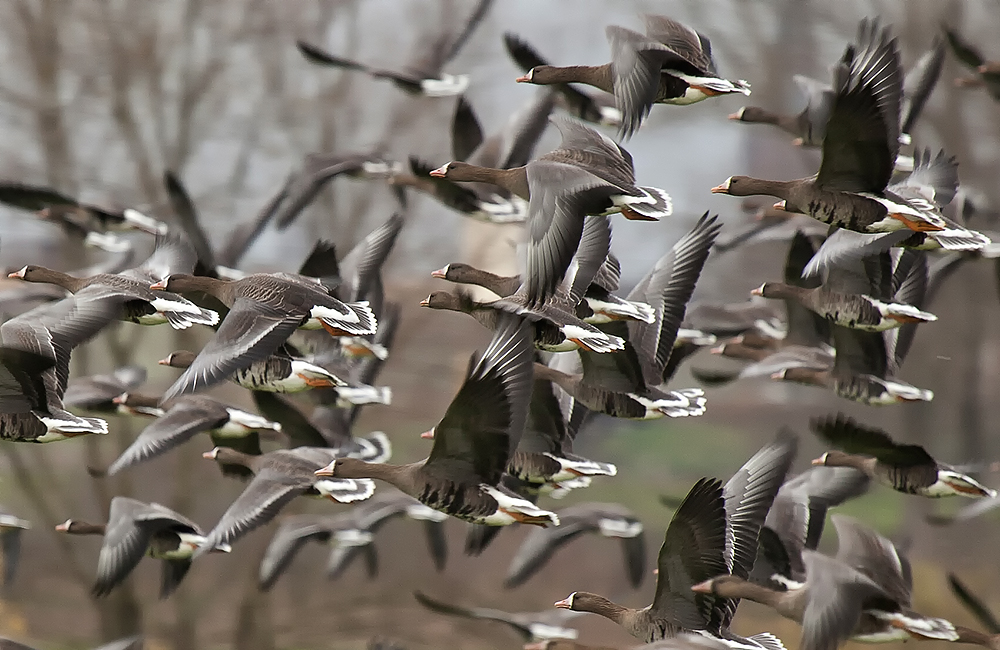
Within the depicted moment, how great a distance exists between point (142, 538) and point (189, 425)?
2.89 ft

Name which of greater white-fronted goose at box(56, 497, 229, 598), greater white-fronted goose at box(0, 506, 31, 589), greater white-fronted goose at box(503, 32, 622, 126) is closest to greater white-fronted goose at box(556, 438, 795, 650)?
greater white-fronted goose at box(56, 497, 229, 598)

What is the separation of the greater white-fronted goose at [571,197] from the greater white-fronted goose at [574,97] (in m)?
1.85

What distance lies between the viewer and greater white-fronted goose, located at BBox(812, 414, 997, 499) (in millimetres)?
5637

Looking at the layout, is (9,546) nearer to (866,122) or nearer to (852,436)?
(852,436)

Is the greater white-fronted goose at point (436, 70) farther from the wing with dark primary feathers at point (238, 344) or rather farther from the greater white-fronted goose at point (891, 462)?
the greater white-fronted goose at point (891, 462)

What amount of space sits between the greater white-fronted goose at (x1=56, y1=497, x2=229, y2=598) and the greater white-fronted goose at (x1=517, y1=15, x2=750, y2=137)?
3645mm

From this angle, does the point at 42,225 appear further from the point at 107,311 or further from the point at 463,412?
the point at 463,412

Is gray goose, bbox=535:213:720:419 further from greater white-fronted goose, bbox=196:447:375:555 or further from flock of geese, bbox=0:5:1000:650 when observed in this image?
greater white-fronted goose, bbox=196:447:375:555

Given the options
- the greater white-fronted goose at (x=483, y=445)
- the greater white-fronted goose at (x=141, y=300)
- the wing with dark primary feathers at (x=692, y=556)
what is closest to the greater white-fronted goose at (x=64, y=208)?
the greater white-fronted goose at (x=141, y=300)

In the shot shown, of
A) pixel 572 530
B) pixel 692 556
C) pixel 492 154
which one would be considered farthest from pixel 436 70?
pixel 692 556

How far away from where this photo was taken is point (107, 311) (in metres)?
6.46

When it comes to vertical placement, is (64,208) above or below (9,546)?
above

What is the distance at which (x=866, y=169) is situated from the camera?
5.96m

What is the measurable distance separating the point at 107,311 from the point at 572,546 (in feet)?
49.7
